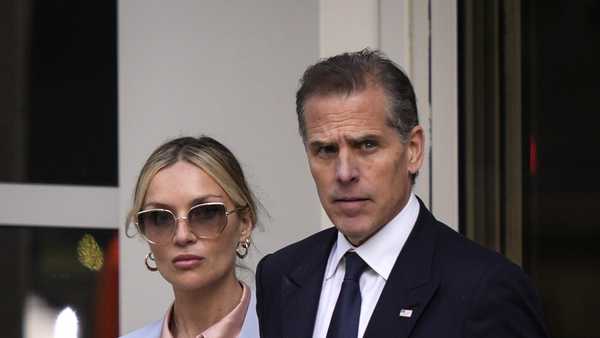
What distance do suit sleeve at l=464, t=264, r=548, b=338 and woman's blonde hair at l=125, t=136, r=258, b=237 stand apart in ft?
3.27

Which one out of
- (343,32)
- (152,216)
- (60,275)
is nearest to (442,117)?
(343,32)

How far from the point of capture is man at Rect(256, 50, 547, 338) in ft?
8.84

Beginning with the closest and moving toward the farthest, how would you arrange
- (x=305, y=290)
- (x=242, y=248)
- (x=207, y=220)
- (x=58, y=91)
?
1. (x=305, y=290)
2. (x=207, y=220)
3. (x=242, y=248)
4. (x=58, y=91)

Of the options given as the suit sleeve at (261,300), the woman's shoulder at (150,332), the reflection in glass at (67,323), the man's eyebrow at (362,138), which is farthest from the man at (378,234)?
the reflection in glass at (67,323)

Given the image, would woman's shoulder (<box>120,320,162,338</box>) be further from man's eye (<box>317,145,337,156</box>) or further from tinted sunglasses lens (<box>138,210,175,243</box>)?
man's eye (<box>317,145,337,156</box>)

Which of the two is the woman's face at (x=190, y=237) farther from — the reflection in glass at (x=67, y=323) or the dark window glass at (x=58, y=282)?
the reflection in glass at (x=67, y=323)

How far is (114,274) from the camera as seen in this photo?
16.0ft

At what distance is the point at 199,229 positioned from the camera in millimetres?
3355

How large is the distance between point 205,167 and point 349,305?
764mm


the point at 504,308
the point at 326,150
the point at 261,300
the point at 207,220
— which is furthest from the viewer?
the point at 207,220

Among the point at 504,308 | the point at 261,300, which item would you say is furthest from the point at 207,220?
the point at 504,308

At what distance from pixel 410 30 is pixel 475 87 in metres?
0.31

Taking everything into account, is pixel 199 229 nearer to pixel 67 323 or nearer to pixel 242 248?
pixel 242 248

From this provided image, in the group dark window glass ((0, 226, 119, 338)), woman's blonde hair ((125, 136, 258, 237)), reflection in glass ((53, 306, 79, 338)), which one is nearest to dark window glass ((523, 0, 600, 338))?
woman's blonde hair ((125, 136, 258, 237))
